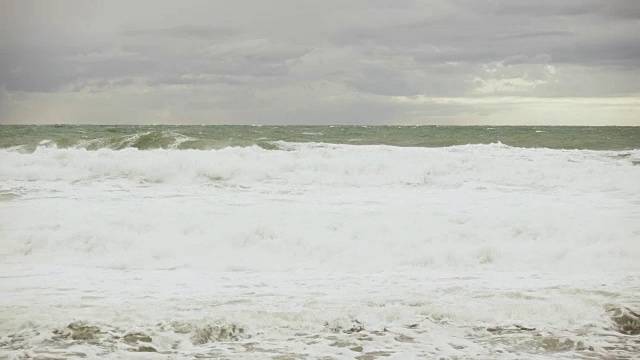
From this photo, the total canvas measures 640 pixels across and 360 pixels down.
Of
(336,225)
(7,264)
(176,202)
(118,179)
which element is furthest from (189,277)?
(118,179)

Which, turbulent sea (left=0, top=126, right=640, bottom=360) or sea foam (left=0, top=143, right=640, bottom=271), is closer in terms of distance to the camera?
turbulent sea (left=0, top=126, right=640, bottom=360)

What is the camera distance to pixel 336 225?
7.89 meters

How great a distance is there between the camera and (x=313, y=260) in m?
6.68

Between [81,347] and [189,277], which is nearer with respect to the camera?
[81,347]

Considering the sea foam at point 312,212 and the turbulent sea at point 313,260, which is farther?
the sea foam at point 312,212

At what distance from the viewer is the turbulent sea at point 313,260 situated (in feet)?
13.5

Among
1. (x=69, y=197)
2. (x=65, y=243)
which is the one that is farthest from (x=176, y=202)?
(x=65, y=243)

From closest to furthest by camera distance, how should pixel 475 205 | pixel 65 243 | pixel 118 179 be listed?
pixel 65 243, pixel 475 205, pixel 118 179

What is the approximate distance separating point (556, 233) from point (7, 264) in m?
6.16

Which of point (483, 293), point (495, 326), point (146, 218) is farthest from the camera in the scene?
point (146, 218)

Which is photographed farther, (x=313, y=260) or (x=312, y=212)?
(x=312, y=212)

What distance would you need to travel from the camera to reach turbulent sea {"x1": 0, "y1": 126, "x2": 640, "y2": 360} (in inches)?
162

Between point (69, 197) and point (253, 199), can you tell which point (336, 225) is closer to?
point (253, 199)

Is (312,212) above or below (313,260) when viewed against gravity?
above
